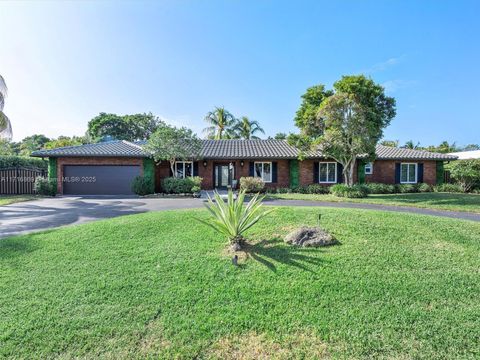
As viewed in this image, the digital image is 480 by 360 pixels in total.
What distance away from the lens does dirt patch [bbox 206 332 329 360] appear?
302 centimetres

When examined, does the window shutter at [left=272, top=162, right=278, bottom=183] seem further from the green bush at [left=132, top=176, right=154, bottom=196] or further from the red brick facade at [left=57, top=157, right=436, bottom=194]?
the green bush at [left=132, top=176, right=154, bottom=196]

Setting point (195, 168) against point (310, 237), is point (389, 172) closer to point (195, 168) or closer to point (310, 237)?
point (195, 168)

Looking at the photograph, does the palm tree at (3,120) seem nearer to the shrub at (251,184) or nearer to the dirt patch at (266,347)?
the shrub at (251,184)

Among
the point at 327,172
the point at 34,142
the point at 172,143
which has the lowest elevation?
the point at 327,172

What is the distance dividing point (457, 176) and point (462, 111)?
22.7 ft

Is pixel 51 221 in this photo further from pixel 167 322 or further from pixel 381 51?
pixel 381 51

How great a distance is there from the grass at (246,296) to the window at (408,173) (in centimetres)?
1639

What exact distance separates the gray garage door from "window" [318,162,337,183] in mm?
14349

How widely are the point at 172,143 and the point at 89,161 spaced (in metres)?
6.61

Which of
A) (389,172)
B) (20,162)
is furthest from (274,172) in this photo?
(20,162)

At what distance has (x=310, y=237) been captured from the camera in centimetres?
A: 584

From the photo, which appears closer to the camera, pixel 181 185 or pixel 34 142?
pixel 181 185

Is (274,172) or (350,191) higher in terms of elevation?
(274,172)

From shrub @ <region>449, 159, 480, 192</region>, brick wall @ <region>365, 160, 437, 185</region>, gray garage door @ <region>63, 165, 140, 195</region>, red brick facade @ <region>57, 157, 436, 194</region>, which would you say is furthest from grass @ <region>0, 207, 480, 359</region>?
shrub @ <region>449, 159, 480, 192</region>
